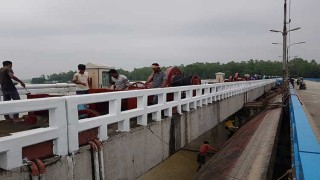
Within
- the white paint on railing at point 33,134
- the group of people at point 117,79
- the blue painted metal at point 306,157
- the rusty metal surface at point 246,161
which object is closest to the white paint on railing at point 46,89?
the group of people at point 117,79

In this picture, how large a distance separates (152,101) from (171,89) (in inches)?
48.7

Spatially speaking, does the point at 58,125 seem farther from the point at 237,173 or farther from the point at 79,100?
the point at 237,173

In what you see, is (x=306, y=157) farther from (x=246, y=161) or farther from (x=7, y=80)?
(x=7, y=80)

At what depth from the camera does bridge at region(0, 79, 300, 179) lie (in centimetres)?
416

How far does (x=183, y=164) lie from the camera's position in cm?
1988

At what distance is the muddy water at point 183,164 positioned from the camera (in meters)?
17.5

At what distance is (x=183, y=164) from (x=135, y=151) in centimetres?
1332

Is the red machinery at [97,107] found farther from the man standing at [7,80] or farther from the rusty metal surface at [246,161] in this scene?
the rusty metal surface at [246,161]

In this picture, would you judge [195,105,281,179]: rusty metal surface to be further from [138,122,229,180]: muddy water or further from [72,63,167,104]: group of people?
[138,122,229,180]: muddy water

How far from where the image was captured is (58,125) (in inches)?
188

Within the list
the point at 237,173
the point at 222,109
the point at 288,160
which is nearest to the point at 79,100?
the point at 237,173

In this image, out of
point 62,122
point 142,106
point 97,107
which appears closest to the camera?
point 62,122

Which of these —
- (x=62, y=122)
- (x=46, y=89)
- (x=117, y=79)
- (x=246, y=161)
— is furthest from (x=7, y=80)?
(x=246, y=161)

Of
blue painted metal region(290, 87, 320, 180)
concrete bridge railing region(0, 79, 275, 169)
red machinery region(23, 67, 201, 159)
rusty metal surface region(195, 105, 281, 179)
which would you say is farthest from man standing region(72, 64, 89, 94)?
blue painted metal region(290, 87, 320, 180)
